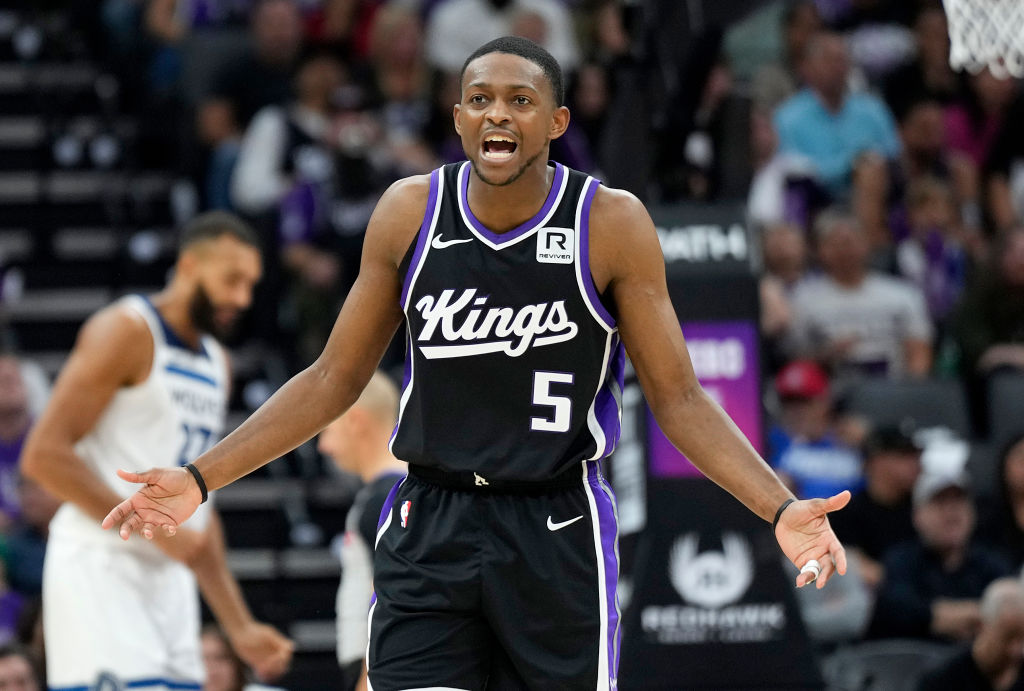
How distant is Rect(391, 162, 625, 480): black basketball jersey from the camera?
12.4 ft

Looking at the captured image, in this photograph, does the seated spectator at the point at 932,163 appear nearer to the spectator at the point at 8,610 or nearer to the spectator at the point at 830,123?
the spectator at the point at 830,123

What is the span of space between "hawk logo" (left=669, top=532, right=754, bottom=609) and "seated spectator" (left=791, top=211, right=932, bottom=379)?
2.67 m

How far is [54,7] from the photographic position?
39.0 ft

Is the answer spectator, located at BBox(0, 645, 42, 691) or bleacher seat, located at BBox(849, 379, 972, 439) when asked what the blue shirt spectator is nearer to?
bleacher seat, located at BBox(849, 379, 972, 439)

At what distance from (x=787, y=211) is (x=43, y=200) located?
16.8 feet

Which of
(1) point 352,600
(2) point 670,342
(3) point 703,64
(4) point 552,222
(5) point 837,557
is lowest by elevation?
(1) point 352,600

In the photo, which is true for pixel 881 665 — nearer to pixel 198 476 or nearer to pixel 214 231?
pixel 214 231

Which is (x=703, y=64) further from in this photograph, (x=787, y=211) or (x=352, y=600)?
(x=352, y=600)

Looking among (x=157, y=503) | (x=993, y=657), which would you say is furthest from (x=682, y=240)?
(x=157, y=503)

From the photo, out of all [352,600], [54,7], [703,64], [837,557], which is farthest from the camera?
[54,7]

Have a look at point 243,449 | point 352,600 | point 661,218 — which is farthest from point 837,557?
point 661,218

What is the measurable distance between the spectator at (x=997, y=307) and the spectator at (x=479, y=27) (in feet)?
10.5

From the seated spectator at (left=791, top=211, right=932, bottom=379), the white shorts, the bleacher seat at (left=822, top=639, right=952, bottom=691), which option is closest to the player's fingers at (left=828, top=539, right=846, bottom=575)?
the white shorts

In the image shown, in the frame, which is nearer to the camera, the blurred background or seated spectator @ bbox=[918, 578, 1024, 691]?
seated spectator @ bbox=[918, 578, 1024, 691]
